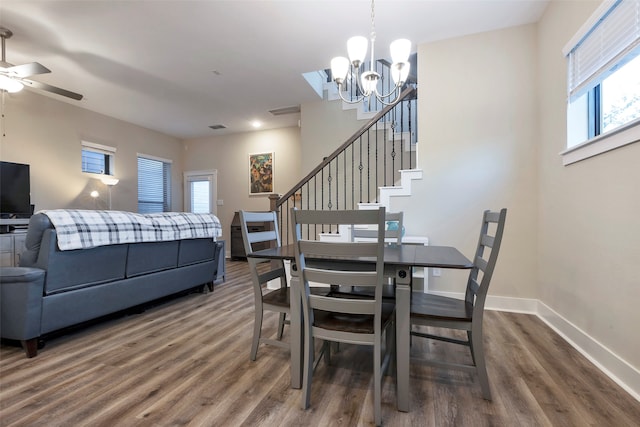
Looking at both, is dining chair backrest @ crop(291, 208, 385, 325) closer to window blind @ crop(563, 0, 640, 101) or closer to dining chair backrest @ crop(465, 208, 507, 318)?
dining chair backrest @ crop(465, 208, 507, 318)

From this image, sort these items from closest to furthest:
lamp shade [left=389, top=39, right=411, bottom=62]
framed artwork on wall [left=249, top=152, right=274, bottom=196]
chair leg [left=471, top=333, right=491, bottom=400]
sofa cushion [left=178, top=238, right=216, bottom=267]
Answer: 1. chair leg [left=471, top=333, right=491, bottom=400]
2. lamp shade [left=389, top=39, right=411, bottom=62]
3. sofa cushion [left=178, top=238, right=216, bottom=267]
4. framed artwork on wall [left=249, top=152, right=274, bottom=196]

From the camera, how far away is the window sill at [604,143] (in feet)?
5.23

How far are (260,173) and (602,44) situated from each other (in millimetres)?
5650

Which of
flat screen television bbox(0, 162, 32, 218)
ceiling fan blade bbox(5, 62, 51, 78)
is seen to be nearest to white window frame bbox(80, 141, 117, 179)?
flat screen television bbox(0, 162, 32, 218)

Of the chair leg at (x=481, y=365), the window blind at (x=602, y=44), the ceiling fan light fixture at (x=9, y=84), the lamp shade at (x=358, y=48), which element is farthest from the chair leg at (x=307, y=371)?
the ceiling fan light fixture at (x=9, y=84)

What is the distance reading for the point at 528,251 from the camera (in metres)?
2.97

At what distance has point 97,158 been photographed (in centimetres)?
553

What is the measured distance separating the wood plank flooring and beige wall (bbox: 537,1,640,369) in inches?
13.2

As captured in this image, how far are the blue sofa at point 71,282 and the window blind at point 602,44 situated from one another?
3.76 m

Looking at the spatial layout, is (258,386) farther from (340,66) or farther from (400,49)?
(400,49)

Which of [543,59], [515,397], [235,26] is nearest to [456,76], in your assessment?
[543,59]

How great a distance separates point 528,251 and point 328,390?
250 centimetres

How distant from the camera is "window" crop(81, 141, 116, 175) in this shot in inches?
209

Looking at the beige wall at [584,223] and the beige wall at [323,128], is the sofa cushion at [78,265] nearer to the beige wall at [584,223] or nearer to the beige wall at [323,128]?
the beige wall at [323,128]
